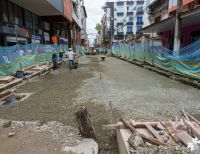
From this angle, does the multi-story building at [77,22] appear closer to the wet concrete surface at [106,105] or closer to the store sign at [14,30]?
the store sign at [14,30]

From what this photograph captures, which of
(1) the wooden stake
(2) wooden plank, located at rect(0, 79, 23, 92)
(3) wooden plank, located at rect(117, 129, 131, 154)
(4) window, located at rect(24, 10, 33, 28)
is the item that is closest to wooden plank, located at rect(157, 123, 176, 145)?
(3) wooden plank, located at rect(117, 129, 131, 154)

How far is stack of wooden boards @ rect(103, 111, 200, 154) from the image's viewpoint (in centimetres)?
242

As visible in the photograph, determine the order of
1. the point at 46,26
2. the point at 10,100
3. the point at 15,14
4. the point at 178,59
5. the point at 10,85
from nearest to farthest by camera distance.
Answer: the point at 10,100 < the point at 10,85 < the point at 178,59 < the point at 15,14 < the point at 46,26

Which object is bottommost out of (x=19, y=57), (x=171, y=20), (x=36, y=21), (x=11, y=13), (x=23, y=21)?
(x=19, y=57)

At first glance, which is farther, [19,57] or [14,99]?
[19,57]

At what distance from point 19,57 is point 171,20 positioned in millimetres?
10193

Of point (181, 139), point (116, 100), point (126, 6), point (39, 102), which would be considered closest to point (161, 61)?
point (116, 100)

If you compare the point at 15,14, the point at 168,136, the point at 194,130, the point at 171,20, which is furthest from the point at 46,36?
the point at 194,130

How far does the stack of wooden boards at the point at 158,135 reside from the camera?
242 cm

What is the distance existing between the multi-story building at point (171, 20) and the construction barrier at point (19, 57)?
374 inches

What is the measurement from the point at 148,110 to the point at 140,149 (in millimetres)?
2452

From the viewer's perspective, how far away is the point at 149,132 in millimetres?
2934

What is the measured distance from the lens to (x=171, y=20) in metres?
11.2

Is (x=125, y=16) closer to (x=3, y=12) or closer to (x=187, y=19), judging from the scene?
(x=187, y=19)
